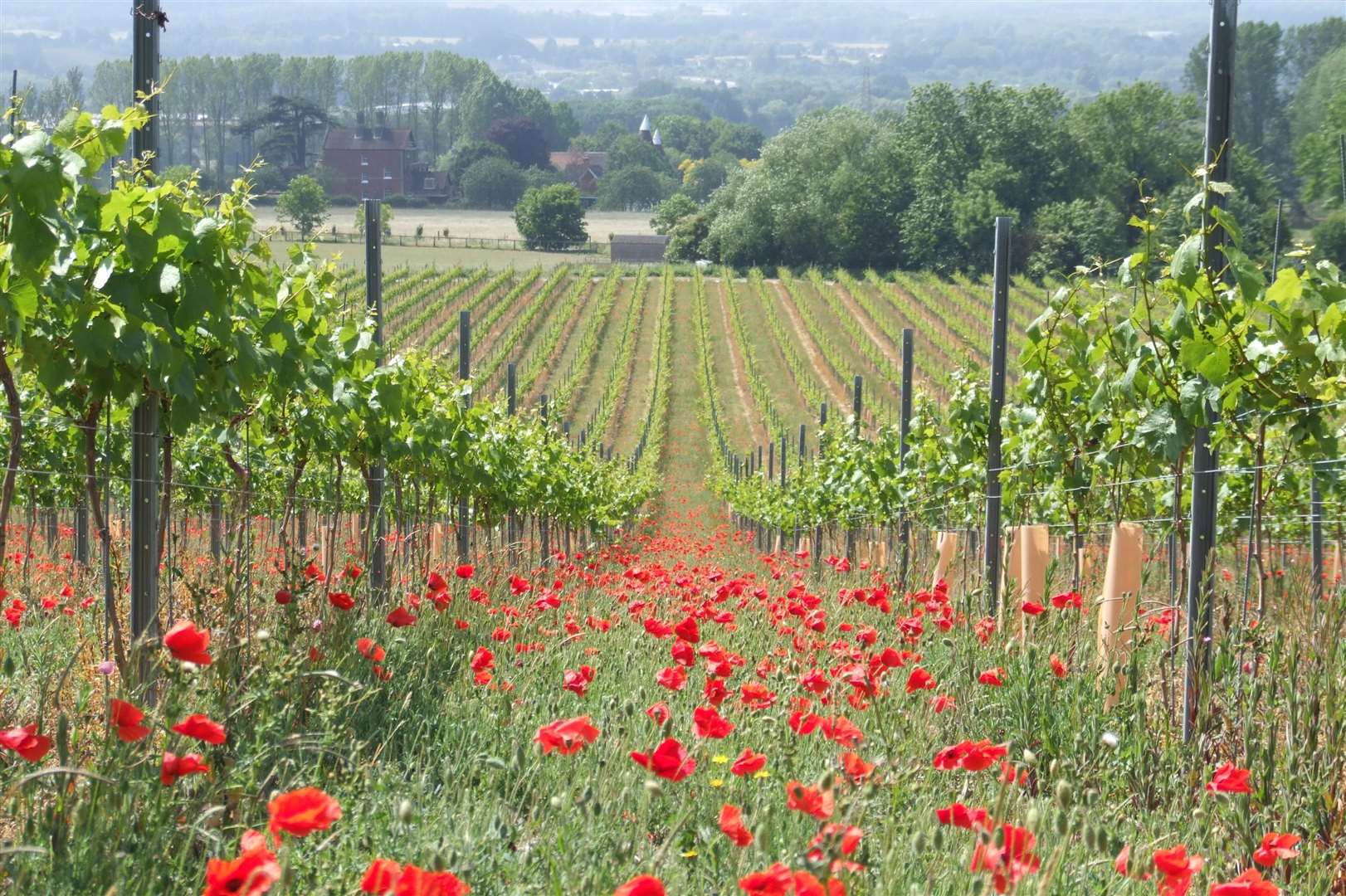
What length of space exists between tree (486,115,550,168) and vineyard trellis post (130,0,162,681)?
141 metres

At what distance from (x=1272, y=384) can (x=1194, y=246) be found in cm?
51

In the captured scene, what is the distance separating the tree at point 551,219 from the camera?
8844 cm

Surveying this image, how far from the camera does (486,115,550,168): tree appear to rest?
5679 inches

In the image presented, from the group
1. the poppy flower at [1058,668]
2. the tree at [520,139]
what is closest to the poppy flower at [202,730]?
the poppy flower at [1058,668]

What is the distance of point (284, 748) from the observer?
10.5 feet

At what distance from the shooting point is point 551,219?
8869cm

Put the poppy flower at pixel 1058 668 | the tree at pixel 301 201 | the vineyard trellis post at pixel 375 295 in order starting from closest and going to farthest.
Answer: the poppy flower at pixel 1058 668 → the vineyard trellis post at pixel 375 295 → the tree at pixel 301 201

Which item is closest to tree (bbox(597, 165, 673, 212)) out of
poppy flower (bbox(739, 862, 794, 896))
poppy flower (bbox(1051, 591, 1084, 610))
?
poppy flower (bbox(1051, 591, 1084, 610))

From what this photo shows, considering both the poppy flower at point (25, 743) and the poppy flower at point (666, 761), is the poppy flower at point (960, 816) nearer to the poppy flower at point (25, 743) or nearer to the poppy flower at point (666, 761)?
the poppy flower at point (666, 761)

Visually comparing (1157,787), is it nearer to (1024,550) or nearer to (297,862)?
(297,862)

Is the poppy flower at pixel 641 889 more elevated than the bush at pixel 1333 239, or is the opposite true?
the bush at pixel 1333 239

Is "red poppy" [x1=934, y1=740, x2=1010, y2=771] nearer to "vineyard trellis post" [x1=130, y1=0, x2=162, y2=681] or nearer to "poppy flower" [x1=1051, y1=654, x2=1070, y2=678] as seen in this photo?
"poppy flower" [x1=1051, y1=654, x2=1070, y2=678]

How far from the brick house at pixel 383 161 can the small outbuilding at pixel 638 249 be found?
25128 mm

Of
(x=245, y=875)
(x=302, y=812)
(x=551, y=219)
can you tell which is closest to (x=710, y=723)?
(x=302, y=812)
